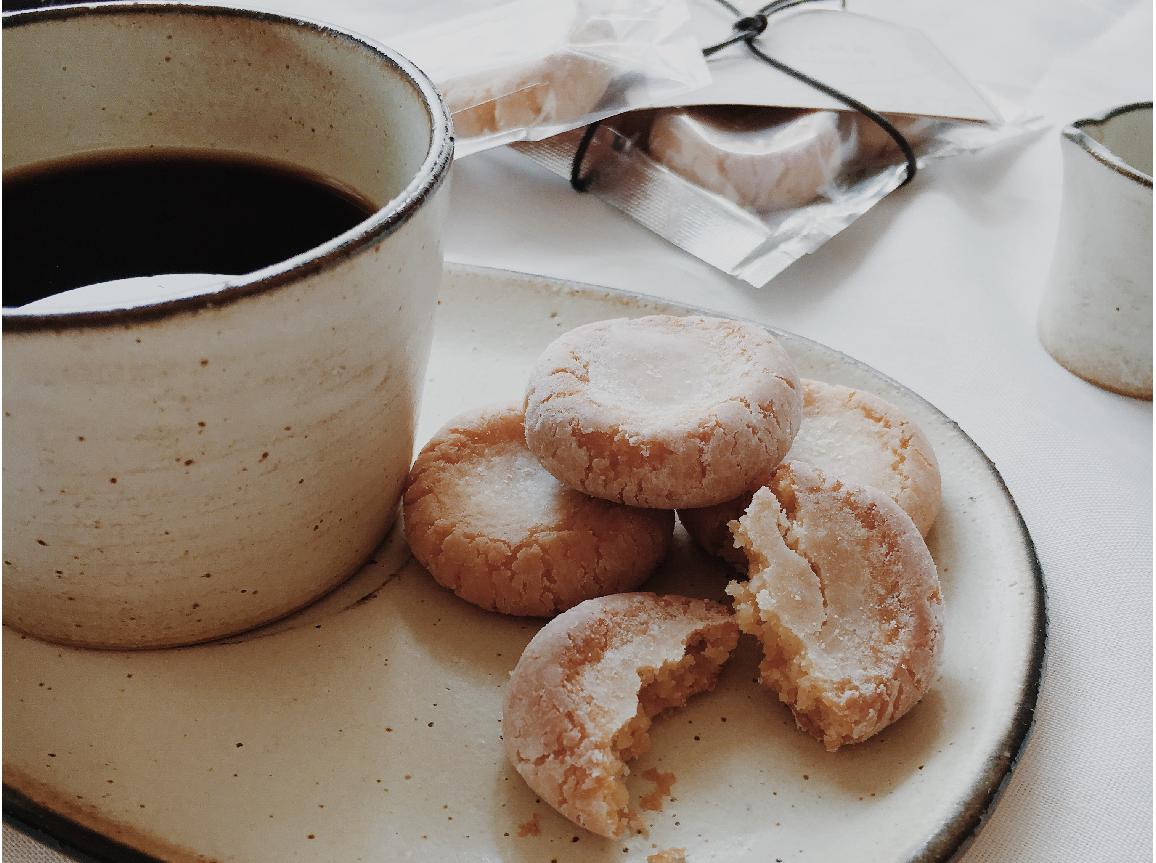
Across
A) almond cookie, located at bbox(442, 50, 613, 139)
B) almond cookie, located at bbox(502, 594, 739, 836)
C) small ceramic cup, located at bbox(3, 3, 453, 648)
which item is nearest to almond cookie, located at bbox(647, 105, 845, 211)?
almond cookie, located at bbox(442, 50, 613, 139)

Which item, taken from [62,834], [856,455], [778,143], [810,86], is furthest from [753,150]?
[62,834]

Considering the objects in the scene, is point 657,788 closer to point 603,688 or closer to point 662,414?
point 603,688

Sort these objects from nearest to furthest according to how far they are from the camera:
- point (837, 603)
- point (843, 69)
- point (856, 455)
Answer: point (837, 603) < point (856, 455) < point (843, 69)

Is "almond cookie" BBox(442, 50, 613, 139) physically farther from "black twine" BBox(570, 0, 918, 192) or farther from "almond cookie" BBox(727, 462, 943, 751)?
"almond cookie" BBox(727, 462, 943, 751)

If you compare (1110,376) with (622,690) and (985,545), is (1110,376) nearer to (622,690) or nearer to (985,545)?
(985,545)

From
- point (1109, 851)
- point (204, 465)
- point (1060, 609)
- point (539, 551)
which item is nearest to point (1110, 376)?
point (1060, 609)

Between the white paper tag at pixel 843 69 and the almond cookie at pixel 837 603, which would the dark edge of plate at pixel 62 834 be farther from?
the white paper tag at pixel 843 69
